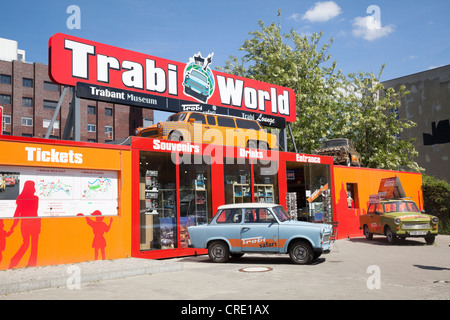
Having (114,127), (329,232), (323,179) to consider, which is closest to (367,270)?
(329,232)

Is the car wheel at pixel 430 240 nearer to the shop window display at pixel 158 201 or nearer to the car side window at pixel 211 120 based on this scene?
the car side window at pixel 211 120

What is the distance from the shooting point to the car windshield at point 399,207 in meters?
18.7

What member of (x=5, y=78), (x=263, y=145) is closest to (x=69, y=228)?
(x=263, y=145)

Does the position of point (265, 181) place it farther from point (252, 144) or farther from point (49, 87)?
point (49, 87)

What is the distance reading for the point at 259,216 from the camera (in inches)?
506

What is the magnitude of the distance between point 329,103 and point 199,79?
21278 mm

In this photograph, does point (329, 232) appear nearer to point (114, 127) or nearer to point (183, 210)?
point (183, 210)

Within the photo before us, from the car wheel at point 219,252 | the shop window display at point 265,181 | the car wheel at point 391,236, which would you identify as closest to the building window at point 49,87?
the shop window display at point 265,181

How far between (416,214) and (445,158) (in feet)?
97.4

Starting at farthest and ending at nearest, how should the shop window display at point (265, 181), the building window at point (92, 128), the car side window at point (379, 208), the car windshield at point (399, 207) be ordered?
1. the building window at point (92, 128)
2. the car side window at point (379, 208)
3. the car windshield at point (399, 207)
4. the shop window display at point (265, 181)

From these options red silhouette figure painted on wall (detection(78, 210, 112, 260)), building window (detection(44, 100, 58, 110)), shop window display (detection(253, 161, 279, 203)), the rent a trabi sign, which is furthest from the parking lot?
building window (detection(44, 100, 58, 110))

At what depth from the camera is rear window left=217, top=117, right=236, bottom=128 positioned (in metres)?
18.4

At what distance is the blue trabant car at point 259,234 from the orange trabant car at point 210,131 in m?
4.38

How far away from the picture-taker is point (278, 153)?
18672 millimetres
